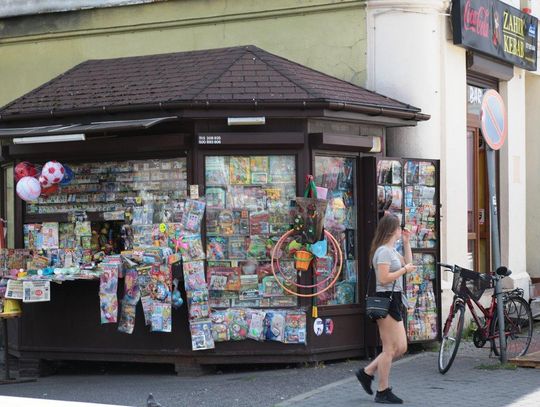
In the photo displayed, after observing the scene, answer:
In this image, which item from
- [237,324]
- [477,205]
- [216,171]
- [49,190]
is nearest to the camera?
[237,324]

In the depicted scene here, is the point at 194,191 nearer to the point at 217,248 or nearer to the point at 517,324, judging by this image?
the point at 217,248

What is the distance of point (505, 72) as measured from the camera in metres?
15.2

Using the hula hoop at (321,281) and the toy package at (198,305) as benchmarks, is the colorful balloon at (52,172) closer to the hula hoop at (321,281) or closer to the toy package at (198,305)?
the toy package at (198,305)

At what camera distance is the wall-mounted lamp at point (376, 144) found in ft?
39.8

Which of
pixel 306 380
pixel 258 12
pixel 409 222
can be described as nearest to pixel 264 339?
pixel 306 380

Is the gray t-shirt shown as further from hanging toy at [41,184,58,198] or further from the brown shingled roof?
hanging toy at [41,184,58,198]

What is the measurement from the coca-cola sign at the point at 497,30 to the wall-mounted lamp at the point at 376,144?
197 centimetres

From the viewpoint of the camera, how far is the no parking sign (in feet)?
35.8

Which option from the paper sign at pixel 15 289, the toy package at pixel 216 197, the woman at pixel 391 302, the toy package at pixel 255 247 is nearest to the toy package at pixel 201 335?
the toy package at pixel 255 247

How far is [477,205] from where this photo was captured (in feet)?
49.0

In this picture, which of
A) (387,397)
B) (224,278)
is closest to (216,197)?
(224,278)

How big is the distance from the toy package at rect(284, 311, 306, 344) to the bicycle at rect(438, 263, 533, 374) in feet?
4.89

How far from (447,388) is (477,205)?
5.25 m

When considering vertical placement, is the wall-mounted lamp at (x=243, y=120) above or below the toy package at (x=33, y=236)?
above
